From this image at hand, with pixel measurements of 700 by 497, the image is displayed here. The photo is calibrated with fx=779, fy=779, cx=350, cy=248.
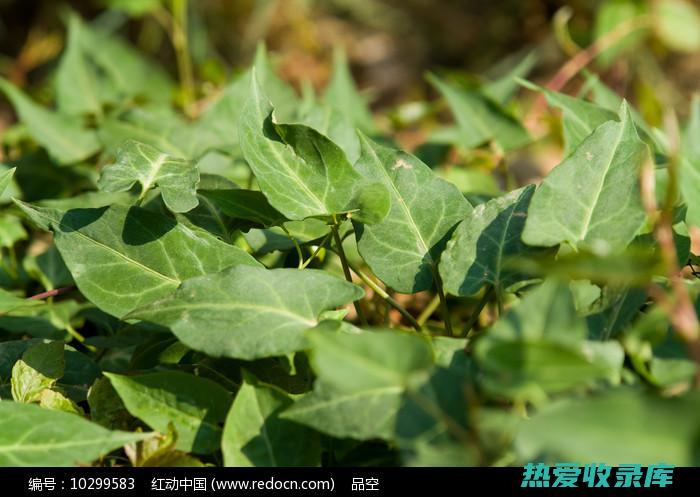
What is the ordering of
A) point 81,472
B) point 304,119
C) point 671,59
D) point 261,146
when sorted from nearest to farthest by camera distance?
point 81,472, point 261,146, point 304,119, point 671,59

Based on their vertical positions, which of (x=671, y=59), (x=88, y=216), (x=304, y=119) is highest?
(x=671, y=59)

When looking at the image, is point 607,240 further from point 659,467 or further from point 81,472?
point 81,472

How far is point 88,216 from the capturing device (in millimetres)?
695

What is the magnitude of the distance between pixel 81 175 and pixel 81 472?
2.36 feet

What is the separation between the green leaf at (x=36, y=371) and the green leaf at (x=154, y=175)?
0.16 m

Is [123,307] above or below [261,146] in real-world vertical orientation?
below

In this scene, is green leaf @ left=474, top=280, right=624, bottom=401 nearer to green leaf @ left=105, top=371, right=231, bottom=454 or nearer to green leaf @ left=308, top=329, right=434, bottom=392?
green leaf @ left=308, top=329, right=434, bottom=392

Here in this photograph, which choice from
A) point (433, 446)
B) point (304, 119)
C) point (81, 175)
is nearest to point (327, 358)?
point (433, 446)

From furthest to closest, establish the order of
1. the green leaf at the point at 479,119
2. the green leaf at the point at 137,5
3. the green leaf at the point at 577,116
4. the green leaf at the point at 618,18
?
the green leaf at the point at 137,5, the green leaf at the point at 618,18, the green leaf at the point at 479,119, the green leaf at the point at 577,116

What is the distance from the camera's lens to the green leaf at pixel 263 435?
1.93 ft

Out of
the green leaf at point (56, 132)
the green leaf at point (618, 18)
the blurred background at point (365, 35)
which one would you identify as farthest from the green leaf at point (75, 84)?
the blurred background at point (365, 35)

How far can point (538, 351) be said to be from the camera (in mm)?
443

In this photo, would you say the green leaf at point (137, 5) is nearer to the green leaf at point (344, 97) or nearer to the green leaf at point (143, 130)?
the green leaf at point (344, 97)

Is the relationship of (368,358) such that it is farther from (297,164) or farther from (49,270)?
(49,270)
